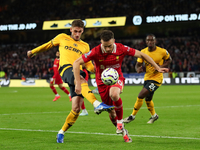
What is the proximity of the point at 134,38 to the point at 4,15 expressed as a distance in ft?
52.6

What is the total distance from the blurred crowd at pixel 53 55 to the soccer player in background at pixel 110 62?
24.9 metres

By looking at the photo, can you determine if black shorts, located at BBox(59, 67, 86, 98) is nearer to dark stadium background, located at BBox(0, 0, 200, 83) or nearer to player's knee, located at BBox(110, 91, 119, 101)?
player's knee, located at BBox(110, 91, 119, 101)

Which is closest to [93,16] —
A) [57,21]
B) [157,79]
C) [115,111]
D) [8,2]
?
[57,21]

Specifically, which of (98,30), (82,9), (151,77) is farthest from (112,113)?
(98,30)

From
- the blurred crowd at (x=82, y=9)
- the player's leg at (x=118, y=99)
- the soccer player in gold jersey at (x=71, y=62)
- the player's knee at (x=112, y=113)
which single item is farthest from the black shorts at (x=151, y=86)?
the blurred crowd at (x=82, y=9)

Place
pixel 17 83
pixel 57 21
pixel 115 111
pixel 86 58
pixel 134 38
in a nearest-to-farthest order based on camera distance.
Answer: pixel 86 58
pixel 115 111
pixel 17 83
pixel 57 21
pixel 134 38

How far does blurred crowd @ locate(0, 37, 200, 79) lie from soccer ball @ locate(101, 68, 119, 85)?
25.2m

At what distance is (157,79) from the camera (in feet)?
29.5

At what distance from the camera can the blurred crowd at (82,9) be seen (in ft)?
113

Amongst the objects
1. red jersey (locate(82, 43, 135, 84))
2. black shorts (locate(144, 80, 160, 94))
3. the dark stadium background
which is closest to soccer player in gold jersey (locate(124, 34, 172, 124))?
black shorts (locate(144, 80, 160, 94))

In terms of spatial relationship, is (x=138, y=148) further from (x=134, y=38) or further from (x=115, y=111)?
(x=134, y=38)

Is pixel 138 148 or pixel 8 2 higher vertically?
pixel 8 2

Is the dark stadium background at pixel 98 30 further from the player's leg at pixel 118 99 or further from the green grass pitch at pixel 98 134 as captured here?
the player's leg at pixel 118 99

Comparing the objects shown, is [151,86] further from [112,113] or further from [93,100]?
[93,100]
